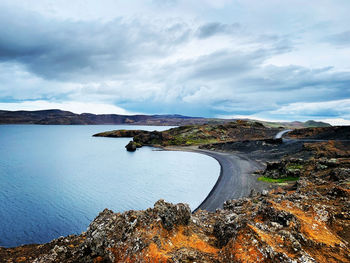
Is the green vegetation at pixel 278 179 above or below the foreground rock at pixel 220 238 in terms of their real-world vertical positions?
below

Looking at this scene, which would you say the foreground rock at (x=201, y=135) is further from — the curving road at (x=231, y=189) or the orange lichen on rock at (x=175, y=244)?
the orange lichen on rock at (x=175, y=244)

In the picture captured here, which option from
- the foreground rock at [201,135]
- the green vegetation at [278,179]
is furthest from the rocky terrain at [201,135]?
the green vegetation at [278,179]

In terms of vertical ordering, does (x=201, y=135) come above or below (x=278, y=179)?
above

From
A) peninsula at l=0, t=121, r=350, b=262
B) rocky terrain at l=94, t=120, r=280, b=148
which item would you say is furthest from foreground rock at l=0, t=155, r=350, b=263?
rocky terrain at l=94, t=120, r=280, b=148

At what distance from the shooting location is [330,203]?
44.7ft

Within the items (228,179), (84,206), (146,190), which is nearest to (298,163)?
(228,179)

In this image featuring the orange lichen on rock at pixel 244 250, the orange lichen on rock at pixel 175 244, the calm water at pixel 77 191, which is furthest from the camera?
the calm water at pixel 77 191

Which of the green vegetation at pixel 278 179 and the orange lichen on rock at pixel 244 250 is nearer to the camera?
the orange lichen on rock at pixel 244 250

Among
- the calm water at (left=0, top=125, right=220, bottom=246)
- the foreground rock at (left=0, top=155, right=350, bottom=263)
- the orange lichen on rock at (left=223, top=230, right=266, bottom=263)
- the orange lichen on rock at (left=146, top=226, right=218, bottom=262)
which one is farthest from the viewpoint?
the calm water at (left=0, top=125, right=220, bottom=246)

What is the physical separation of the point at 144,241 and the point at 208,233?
420cm

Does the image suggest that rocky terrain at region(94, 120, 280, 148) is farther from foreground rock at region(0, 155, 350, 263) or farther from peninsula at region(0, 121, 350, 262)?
foreground rock at region(0, 155, 350, 263)

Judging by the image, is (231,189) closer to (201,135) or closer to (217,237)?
(217,237)

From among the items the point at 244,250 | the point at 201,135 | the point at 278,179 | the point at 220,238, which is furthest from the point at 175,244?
the point at 201,135

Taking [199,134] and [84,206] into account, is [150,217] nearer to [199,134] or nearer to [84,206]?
[84,206]
